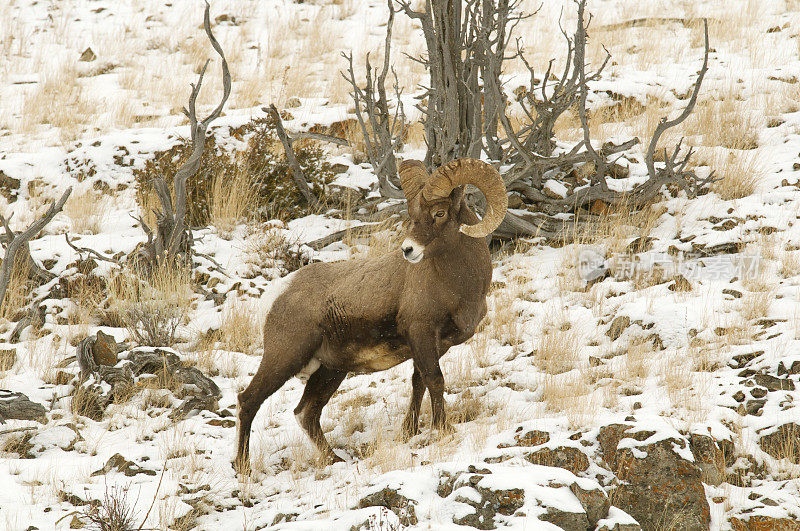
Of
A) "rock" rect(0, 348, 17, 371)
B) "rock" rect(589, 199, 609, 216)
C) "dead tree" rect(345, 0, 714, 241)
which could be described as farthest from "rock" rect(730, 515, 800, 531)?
"rock" rect(0, 348, 17, 371)

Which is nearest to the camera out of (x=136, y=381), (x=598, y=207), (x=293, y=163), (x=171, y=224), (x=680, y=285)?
(x=136, y=381)

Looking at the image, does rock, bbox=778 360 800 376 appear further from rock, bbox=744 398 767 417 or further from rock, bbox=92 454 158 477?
rock, bbox=92 454 158 477

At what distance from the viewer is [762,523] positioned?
422 centimetres

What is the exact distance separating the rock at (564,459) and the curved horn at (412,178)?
1.99 meters

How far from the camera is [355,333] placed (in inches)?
222

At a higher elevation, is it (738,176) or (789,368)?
(738,176)

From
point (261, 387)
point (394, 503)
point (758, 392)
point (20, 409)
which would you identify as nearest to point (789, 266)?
point (758, 392)

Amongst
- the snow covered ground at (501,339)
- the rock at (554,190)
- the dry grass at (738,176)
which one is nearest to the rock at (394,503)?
the snow covered ground at (501,339)

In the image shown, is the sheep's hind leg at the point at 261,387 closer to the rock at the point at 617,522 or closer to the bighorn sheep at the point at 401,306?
the bighorn sheep at the point at 401,306

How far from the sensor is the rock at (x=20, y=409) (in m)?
5.90

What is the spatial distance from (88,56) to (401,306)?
12.7 meters

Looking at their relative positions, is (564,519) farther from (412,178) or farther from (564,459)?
(412,178)

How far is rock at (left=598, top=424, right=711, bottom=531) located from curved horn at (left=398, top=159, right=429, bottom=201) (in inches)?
86.5

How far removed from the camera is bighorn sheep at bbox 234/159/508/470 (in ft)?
17.4
